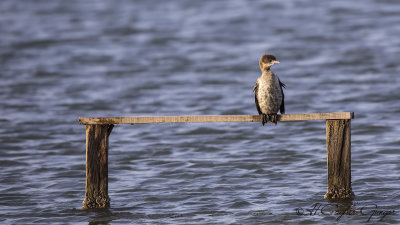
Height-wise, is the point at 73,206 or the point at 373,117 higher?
the point at 373,117

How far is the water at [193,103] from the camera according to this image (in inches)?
380

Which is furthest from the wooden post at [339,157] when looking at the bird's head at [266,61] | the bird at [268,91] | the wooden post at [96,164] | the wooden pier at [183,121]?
the wooden post at [96,164]

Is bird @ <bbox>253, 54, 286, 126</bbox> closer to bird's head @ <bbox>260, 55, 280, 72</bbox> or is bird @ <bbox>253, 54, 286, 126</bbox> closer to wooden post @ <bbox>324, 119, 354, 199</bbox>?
bird's head @ <bbox>260, 55, 280, 72</bbox>

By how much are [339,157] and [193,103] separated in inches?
386

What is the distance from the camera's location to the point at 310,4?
30.4 metres

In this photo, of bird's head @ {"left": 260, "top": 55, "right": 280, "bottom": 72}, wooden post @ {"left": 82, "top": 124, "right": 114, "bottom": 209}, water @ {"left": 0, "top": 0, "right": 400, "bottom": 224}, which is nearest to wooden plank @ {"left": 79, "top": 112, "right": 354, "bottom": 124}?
wooden post @ {"left": 82, "top": 124, "right": 114, "bottom": 209}

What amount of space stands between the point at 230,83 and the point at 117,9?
43.3 feet

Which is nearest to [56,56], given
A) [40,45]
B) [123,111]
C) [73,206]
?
[40,45]

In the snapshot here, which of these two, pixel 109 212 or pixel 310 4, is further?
pixel 310 4

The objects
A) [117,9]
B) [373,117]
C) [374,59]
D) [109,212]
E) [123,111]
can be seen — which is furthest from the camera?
[117,9]

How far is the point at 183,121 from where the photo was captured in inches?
325

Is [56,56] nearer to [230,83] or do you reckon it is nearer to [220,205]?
[230,83]

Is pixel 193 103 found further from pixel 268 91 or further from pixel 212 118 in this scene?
pixel 212 118

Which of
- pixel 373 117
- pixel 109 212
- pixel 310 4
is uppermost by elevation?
pixel 310 4
